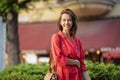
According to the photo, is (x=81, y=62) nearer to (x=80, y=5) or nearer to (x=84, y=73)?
(x=84, y=73)

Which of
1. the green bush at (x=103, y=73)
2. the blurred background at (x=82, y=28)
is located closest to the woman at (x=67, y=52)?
the green bush at (x=103, y=73)

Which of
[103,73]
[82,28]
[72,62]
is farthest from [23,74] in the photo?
[82,28]

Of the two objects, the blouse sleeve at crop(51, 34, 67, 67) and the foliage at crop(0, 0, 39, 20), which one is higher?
the blouse sleeve at crop(51, 34, 67, 67)

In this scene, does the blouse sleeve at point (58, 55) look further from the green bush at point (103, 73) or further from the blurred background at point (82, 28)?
the blurred background at point (82, 28)

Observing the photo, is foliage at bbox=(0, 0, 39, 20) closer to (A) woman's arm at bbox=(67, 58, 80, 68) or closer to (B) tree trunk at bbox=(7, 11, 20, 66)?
(B) tree trunk at bbox=(7, 11, 20, 66)

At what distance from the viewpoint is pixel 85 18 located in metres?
22.3

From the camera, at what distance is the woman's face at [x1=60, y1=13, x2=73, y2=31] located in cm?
533

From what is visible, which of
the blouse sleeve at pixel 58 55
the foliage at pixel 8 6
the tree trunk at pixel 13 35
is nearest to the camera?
the blouse sleeve at pixel 58 55

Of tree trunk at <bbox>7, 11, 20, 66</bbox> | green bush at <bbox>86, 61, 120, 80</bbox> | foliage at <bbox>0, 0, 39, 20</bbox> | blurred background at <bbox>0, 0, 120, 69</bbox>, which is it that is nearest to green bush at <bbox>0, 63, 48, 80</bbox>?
green bush at <bbox>86, 61, 120, 80</bbox>

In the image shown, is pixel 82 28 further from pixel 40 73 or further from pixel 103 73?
pixel 40 73

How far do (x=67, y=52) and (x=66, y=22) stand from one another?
0.37 metres

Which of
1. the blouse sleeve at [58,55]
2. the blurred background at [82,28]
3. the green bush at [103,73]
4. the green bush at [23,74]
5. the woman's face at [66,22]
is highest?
the woman's face at [66,22]

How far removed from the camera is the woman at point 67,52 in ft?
17.1

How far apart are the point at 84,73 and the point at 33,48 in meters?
16.7
